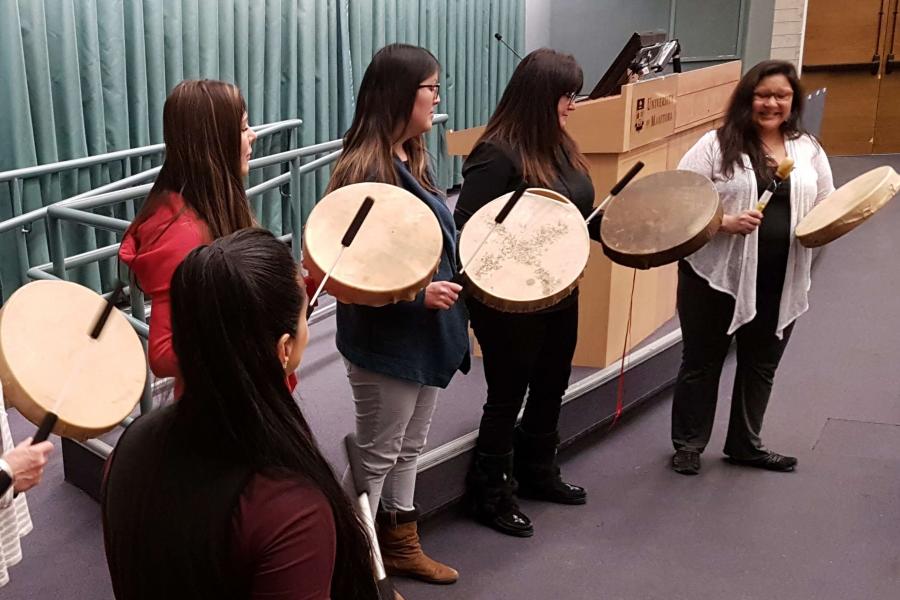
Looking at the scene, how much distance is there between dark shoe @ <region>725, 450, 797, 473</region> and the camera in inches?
105

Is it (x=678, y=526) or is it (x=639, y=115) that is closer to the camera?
(x=678, y=526)

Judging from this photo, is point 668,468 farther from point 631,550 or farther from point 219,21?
point 219,21

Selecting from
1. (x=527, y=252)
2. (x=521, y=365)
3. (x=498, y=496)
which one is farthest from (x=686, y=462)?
(x=527, y=252)

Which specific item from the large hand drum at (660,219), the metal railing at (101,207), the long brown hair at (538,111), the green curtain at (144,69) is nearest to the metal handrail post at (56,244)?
the metal railing at (101,207)

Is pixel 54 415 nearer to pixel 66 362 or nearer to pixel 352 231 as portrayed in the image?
pixel 66 362

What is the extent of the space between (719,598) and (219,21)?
3562 millimetres

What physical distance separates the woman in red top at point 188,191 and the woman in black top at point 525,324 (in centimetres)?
73

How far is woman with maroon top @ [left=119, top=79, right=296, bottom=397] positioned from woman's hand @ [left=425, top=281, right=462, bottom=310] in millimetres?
415

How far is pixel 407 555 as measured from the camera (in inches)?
82.6

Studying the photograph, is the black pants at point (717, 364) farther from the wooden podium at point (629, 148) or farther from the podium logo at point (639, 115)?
the podium logo at point (639, 115)

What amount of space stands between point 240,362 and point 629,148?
2.43 meters

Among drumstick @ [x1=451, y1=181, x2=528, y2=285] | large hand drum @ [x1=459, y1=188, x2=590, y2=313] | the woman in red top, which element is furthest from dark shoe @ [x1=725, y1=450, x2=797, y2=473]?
the woman in red top

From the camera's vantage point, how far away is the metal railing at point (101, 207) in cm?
232

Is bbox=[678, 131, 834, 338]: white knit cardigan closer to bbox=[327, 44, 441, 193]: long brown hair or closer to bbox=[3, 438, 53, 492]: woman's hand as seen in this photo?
bbox=[327, 44, 441, 193]: long brown hair
